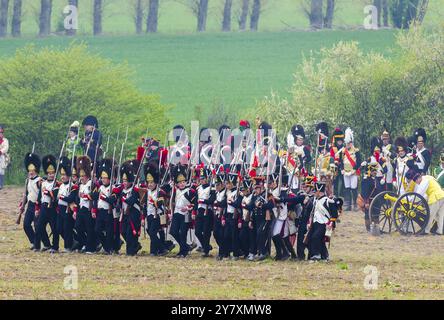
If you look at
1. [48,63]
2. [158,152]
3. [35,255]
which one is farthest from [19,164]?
[35,255]

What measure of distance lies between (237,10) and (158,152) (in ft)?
196

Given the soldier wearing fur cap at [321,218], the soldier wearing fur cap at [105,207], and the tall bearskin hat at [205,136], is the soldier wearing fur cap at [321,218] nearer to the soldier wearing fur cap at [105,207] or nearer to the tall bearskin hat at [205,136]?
the soldier wearing fur cap at [105,207]

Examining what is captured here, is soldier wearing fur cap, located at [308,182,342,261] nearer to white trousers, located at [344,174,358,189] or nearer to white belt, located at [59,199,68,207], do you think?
white belt, located at [59,199,68,207]

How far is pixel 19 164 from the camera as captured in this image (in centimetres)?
4259

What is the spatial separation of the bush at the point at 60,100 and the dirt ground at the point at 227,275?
42.6 ft

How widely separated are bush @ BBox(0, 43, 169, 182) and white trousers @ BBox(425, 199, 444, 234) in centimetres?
1343

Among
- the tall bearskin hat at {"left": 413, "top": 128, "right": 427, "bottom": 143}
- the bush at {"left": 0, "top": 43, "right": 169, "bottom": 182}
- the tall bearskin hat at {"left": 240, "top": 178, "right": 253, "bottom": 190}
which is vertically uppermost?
the bush at {"left": 0, "top": 43, "right": 169, "bottom": 182}

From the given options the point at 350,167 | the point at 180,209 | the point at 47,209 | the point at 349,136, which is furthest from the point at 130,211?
the point at 349,136

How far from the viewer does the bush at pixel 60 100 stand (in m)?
42.5

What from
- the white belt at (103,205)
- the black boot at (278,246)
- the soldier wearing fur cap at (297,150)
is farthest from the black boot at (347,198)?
the white belt at (103,205)

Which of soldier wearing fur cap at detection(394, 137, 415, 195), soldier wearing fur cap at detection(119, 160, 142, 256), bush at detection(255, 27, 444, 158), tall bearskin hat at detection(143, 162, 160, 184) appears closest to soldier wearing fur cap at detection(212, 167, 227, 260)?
tall bearskin hat at detection(143, 162, 160, 184)

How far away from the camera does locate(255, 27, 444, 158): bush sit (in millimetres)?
40344

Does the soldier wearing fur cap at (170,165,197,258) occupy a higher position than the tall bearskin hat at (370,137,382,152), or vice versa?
the tall bearskin hat at (370,137,382,152)

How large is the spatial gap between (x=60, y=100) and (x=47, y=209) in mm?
15733
